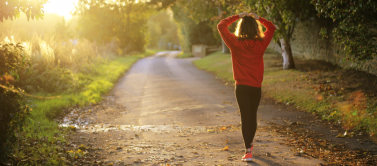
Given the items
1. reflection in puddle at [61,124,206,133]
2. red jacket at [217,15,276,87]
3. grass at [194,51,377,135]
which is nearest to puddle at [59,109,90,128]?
reflection in puddle at [61,124,206,133]

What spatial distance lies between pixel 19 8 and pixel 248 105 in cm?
340

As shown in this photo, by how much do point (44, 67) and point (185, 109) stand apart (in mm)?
6416

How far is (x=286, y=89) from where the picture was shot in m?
11.3

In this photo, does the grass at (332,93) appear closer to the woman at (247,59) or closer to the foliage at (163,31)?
the woman at (247,59)

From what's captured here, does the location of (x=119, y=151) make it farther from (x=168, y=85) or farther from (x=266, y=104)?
(x=168, y=85)

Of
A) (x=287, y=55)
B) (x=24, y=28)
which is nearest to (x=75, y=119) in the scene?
(x=287, y=55)

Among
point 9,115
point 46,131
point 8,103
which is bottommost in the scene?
point 46,131

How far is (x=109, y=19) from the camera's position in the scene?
40.7 m

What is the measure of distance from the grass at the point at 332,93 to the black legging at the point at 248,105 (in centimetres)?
306

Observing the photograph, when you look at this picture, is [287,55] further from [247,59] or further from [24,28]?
[24,28]

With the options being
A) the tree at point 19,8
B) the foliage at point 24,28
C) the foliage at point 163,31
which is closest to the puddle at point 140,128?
the foliage at point 24,28

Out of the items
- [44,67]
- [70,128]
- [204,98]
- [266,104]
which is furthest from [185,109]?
[44,67]

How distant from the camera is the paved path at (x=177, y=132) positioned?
495cm

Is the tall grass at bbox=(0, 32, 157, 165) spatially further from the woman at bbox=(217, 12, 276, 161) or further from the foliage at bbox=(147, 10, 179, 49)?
the foliage at bbox=(147, 10, 179, 49)
